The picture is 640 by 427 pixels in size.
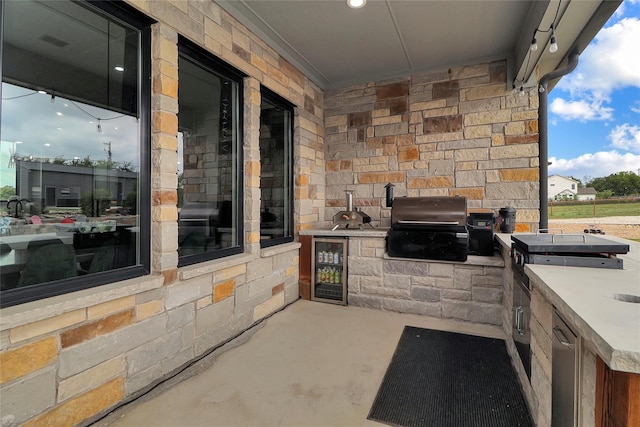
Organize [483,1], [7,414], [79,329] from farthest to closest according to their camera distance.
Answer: [483,1]
[79,329]
[7,414]

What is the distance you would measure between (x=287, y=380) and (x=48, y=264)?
158cm

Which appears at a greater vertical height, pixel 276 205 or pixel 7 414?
pixel 276 205

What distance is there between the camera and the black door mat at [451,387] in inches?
66.6

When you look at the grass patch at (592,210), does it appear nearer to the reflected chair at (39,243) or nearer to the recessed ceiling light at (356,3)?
the recessed ceiling light at (356,3)

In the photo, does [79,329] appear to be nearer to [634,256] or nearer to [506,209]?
[634,256]

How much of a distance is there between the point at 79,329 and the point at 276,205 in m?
2.23

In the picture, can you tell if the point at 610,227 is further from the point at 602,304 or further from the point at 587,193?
the point at 602,304

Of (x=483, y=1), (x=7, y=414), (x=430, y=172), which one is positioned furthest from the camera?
(x=430, y=172)

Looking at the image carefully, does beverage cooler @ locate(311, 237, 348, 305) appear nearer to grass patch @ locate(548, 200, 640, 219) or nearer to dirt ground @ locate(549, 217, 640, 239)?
dirt ground @ locate(549, 217, 640, 239)

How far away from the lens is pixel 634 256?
5.41 feet

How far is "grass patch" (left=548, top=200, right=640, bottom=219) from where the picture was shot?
7.31ft

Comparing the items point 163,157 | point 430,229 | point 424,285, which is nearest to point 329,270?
point 424,285

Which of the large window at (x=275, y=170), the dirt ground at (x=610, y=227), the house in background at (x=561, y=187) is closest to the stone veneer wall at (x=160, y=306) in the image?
the large window at (x=275, y=170)

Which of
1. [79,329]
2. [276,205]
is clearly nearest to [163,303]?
[79,329]
